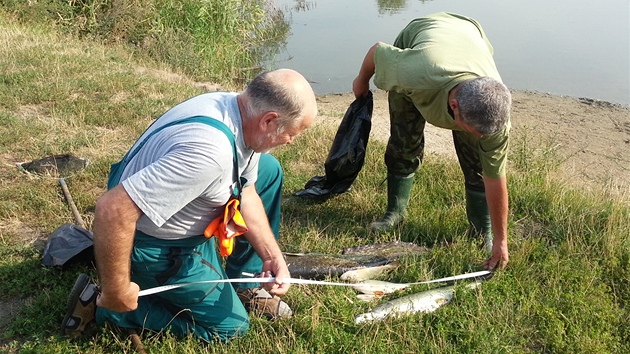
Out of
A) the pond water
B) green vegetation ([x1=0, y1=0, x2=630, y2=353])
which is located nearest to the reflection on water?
the pond water

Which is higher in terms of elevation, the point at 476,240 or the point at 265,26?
the point at 476,240

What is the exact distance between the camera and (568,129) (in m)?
11.1

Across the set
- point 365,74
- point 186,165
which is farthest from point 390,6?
point 186,165

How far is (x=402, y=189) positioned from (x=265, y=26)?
38.6 ft

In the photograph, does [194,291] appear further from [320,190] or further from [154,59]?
[154,59]

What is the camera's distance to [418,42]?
433 cm

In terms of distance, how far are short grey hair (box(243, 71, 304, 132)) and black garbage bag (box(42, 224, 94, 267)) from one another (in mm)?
2005

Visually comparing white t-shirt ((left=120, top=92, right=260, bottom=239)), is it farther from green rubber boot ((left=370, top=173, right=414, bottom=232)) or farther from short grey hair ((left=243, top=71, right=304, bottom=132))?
green rubber boot ((left=370, top=173, right=414, bottom=232))

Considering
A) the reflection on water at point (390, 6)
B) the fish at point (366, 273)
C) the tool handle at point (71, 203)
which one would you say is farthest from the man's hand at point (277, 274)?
the reflection on water at point (390, 6)

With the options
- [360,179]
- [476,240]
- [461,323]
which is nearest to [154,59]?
[360,179]

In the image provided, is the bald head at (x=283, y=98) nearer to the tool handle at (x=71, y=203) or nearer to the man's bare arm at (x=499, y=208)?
the man's bare arm at (x=499, y=208)

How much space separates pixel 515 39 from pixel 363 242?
12.7 meters

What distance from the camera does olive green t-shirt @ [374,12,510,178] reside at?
3.99 metres

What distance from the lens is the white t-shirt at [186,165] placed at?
8.77 ft
